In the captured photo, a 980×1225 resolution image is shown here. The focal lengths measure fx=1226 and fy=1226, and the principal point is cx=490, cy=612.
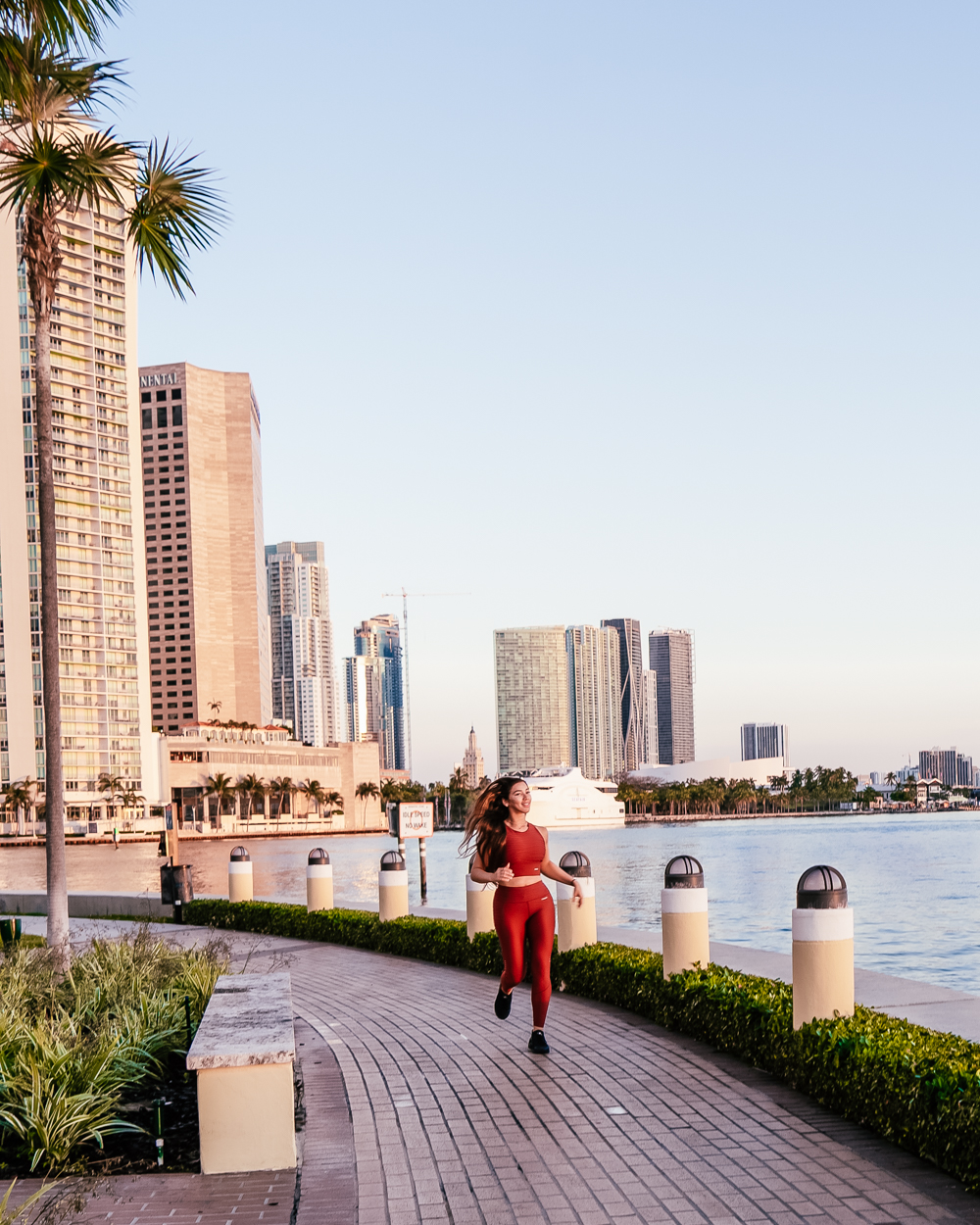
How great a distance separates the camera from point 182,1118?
6621 millimetres

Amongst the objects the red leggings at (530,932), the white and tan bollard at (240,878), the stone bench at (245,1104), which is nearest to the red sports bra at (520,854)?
the red leggings at (530,932)

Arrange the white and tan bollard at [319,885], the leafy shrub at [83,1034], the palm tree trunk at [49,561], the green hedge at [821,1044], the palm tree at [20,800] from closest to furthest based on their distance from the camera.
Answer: the green hedge at [821,1044] < the leafy shrub at [83,1034] < the palm tree trunk at [49,561] < the white and tan bollard at [319,885] < the palm tree at [20,800]

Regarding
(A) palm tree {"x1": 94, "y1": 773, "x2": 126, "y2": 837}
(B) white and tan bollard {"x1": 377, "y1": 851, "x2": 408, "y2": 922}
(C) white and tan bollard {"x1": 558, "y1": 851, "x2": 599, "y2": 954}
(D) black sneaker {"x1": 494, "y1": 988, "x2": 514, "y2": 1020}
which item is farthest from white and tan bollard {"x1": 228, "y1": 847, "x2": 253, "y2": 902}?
(A) palm tree {"x1": 94, "y1": 773, "x2": 126, "y2": 837}

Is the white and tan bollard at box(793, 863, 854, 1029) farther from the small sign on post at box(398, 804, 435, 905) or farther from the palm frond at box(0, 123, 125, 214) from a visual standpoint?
the small sign on post at box(398, 804, 435, 905)

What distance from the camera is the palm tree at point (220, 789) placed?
19288 centimetres

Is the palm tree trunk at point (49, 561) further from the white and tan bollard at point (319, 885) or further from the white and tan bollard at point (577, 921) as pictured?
the white and tan bollard at point (319, 885)

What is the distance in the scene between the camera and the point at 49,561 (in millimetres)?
12516

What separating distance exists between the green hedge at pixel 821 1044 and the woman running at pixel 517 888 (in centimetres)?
117

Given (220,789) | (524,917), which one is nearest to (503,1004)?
(524,917)

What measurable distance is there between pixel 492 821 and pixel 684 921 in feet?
6.00

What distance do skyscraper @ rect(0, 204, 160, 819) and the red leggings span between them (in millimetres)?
169570

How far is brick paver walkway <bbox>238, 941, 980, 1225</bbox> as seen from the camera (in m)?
5.12

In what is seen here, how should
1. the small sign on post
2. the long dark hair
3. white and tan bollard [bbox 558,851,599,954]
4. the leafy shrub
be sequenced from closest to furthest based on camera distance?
the leafy shrub → the long dark hair → white and tan bollard [bbox 558,851,599,954] → the small sign on post

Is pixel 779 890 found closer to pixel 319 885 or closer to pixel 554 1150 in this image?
pixel 319 885
